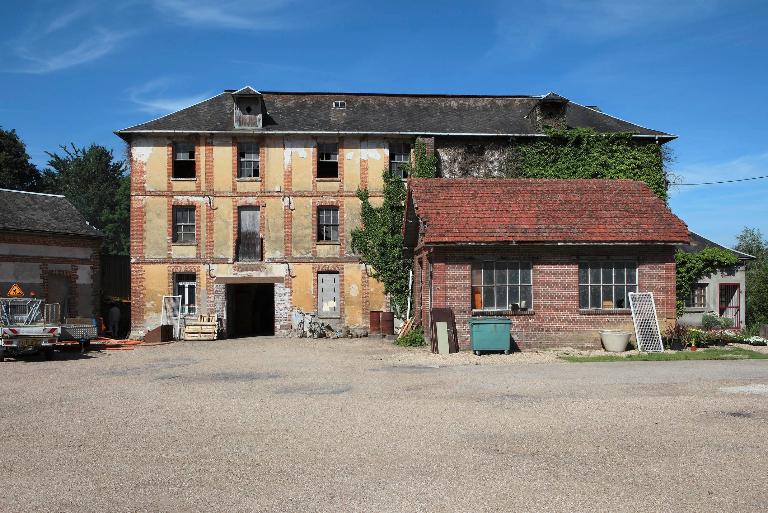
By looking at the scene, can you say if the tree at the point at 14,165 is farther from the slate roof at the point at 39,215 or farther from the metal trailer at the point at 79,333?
the metal trailer at the point at 79,333

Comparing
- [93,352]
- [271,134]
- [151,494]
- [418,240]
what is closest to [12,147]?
[271,134]

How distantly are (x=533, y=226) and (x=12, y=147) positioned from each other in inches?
1718

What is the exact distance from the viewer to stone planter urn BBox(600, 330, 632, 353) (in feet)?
66.2

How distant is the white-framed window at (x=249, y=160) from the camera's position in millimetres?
29500

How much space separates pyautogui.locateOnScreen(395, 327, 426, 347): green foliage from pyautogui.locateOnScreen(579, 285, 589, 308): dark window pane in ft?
17.2

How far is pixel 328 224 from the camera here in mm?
29656

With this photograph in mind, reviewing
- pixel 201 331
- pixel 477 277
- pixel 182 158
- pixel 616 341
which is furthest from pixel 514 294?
pixel 182 158

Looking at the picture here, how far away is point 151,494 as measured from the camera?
6445 millimetres

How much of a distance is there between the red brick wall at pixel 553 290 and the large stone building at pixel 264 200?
28.8 feet

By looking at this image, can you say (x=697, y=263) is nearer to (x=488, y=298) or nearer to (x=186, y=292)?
(x=488, y=298)

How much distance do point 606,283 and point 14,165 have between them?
1778 inches

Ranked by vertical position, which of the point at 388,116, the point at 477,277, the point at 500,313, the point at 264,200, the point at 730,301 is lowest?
the point at 500,313

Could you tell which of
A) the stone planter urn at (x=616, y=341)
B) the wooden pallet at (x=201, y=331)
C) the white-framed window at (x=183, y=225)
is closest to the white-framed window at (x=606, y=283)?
the stone planter urn at (x=616, y=341)

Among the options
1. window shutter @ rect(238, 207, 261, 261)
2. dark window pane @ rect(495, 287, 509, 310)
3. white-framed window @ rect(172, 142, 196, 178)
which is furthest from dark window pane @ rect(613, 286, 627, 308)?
white-framed window @ rect(172, 142, 196, 178)
